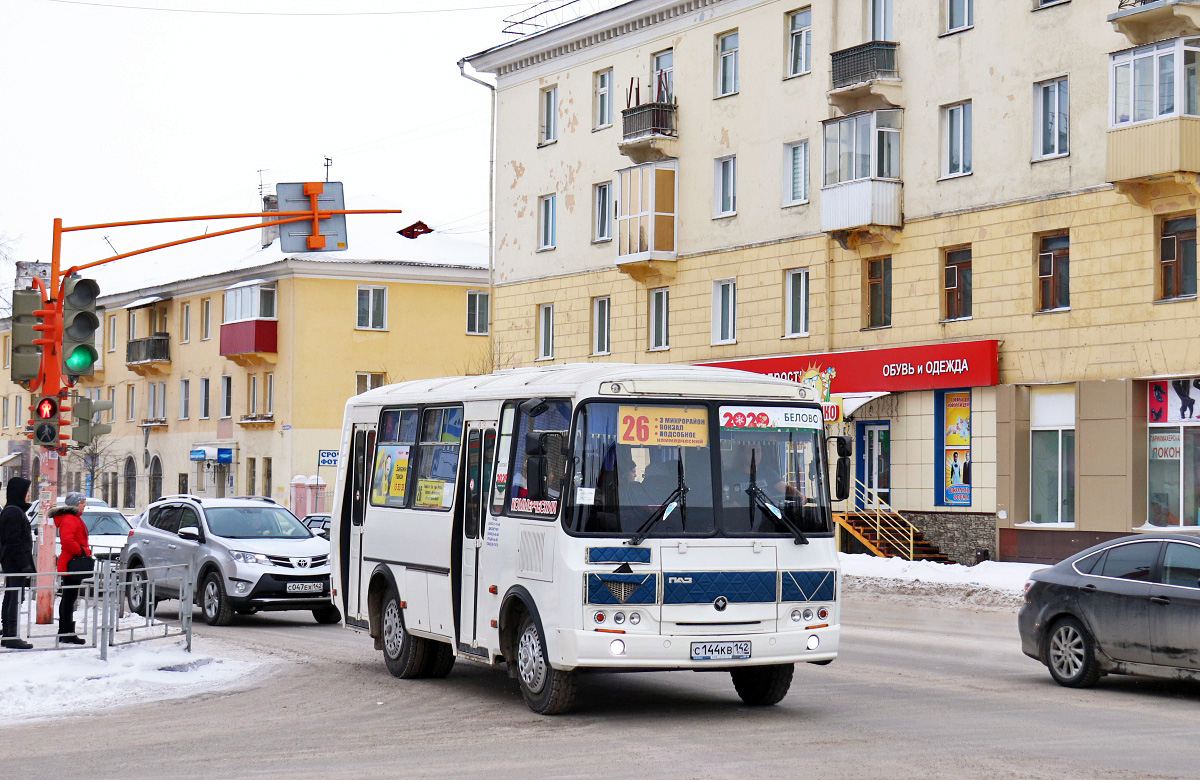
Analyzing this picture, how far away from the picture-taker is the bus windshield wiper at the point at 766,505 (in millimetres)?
12625

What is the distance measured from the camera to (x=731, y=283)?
41.4 meters

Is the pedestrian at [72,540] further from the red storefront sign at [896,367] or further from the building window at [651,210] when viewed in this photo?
the building window at [651,210]

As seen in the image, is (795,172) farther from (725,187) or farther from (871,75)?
(871,75)

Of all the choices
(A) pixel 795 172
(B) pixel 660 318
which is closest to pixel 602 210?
(B) pixel 660 318

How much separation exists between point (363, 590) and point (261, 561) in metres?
5.27

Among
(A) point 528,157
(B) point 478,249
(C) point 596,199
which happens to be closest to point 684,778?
(C) point 596,199

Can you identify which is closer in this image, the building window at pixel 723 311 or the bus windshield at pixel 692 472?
the bus windshield at pixel 692 472

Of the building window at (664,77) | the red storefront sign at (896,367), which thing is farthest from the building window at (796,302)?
the building window at (664,77)

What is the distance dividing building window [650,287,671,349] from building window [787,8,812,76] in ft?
23.0

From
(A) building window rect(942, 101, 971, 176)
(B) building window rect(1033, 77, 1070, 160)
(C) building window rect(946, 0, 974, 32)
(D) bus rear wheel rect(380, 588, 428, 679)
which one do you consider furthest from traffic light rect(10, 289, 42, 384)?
(C) building window rect(946, 0, 974, 32)

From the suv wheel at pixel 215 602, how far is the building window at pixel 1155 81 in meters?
18.6

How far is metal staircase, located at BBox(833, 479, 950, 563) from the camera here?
117ft

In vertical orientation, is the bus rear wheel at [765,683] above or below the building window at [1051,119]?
below

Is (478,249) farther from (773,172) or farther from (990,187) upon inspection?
(990,187)
